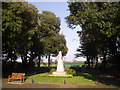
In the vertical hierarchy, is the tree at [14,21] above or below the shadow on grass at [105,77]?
above

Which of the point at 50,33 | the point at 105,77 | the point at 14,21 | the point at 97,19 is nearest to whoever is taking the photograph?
the point at 97,19

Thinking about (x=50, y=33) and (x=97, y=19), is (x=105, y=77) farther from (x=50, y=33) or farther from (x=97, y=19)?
(x=50, y=33)

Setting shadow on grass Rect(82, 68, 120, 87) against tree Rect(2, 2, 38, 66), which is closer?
shadow on grass Rect(82, 68, 120, 87)

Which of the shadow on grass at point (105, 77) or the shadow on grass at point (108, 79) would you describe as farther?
the shadow on grass at point (105, 77)

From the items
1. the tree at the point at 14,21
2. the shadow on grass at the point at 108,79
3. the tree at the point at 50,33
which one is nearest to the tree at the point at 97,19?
the shadow on grass at the point at 108,79

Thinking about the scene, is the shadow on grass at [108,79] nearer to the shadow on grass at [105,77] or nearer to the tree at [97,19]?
the shadow on grass at [105,77]

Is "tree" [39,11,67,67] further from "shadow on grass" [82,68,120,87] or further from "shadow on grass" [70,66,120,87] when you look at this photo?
"shadow on grass" [82,68,120,87]

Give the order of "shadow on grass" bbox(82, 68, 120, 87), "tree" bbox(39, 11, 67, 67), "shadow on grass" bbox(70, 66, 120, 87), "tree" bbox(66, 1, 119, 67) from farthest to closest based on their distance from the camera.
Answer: "tree" bbox(39, 11, 67, 67)
"shadow on grass" bbox(70, 66, 120, 87)
"shadow on grass" bbox(82, 68, 120, 87)
"tree" bbox(66, 1, 119, 67)

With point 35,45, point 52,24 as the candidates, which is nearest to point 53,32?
point 52,24

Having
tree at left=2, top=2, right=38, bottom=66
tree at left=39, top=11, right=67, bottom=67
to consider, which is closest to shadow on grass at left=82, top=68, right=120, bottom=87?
tree at left=2, top=2, right=38, bottom=66

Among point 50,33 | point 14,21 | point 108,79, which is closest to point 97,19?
point 108,79

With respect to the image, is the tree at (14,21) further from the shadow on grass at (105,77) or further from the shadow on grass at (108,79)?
the shadow on grass at (108,79)

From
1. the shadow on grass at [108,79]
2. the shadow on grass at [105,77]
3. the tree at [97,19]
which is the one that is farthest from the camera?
the shadow on grass at [105,77]

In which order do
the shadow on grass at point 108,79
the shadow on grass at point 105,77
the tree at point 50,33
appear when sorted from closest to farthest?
the shadow on grass at point 108,79
the shadow on grass at point 105,77
the tree at point 50,33
